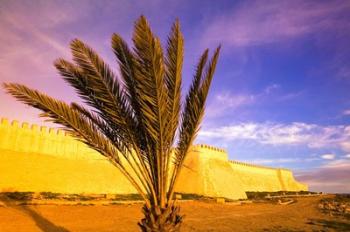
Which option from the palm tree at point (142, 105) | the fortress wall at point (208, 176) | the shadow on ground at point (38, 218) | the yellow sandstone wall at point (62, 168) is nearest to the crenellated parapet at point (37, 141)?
the yellow sandstone wall at point (62, 168)

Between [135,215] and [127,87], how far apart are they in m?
11.0

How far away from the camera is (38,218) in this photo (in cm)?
1316

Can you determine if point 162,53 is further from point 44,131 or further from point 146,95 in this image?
point 44,131

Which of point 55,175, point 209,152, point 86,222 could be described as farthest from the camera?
point 209,152

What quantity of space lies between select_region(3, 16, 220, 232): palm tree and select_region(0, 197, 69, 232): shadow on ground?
6430mm

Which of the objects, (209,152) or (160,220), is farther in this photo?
(209,152)

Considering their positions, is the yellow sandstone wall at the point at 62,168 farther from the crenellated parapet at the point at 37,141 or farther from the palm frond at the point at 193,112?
the palm frond at the point at 193,112

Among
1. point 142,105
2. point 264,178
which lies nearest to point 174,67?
point 142,105

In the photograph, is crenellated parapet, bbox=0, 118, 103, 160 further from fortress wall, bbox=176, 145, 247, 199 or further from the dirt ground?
fortress wall, bbox=176, 145, 247, 199

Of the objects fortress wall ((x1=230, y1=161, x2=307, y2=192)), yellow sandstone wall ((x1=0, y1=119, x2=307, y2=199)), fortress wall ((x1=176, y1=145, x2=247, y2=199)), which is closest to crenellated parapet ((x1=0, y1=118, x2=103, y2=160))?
yellow sandstone wall ((x1=0, y1=119, x2=307, y2=199))

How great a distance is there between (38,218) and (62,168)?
1056cm

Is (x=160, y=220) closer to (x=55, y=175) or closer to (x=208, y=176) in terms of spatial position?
(x=55, y=175)

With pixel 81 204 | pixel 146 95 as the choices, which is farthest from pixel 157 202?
pixel 81 204

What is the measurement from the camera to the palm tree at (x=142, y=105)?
213 inches
